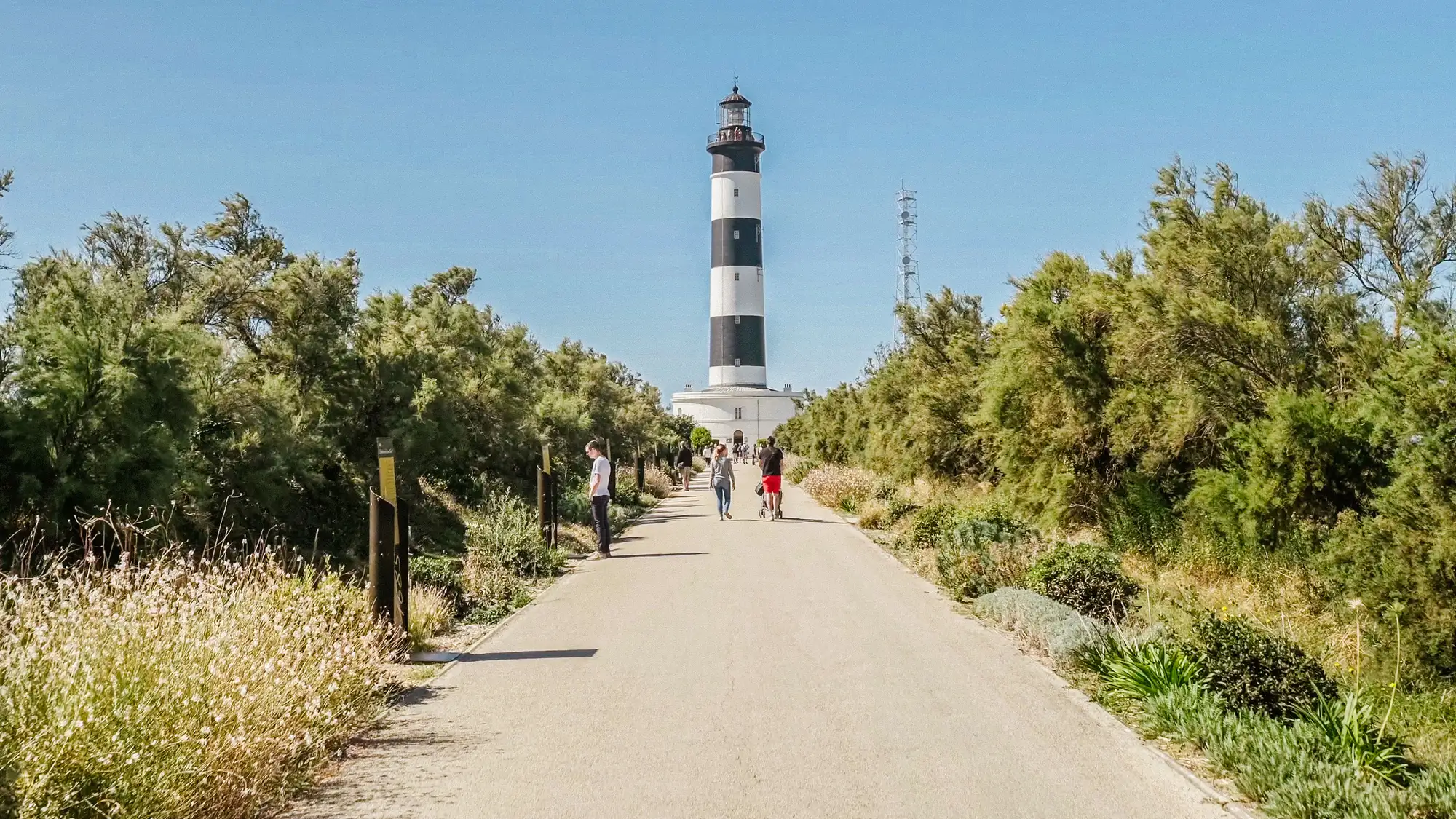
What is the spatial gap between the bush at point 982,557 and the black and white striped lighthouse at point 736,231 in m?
62.2

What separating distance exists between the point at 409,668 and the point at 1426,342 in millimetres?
8278


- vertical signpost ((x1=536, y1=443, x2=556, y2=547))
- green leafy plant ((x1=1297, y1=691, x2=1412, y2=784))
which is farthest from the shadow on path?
vertical signpost ((x1=536, y1=443, x2=556, y2=547))

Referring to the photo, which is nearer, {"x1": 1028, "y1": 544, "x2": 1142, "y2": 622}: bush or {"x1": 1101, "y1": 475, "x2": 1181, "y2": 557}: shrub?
{"x1": 1028, "y1": 544, "x2": 1142, "y2": 622}: bush

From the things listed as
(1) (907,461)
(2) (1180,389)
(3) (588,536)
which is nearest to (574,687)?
(2) (1180,389)

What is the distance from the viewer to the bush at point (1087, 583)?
1151 cm

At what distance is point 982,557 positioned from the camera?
45.9 ft

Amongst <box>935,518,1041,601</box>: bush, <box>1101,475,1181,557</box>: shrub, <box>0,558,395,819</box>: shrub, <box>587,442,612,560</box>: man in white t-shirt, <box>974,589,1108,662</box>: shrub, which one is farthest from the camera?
<box>587,442,612,560</box>: man in white t-shirt

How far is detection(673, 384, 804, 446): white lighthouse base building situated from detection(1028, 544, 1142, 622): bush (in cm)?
8127

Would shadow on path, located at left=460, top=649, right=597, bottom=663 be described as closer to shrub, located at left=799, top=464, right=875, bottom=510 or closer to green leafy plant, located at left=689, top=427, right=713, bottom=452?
shrub, located at left=799, top=464, right=875, bottom=510

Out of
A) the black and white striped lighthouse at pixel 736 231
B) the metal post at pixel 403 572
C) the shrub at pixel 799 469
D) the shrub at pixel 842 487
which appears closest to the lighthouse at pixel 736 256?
the black and white striped lighthouse at pixel 736 231

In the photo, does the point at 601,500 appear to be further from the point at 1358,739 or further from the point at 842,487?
the point at 1358,739

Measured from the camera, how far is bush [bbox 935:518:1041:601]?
13.5 metres

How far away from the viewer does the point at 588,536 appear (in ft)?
71.5

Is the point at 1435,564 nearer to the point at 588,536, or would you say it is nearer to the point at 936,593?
the point at 936,593
